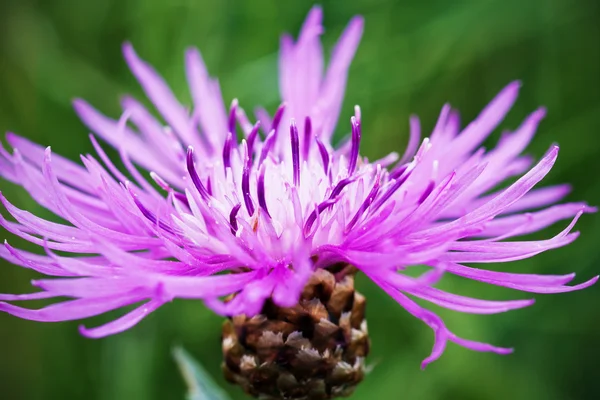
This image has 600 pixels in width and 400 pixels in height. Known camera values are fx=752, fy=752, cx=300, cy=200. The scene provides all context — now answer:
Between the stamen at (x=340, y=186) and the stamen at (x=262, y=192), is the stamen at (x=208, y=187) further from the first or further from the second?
the stamen at (x=340, y=186)

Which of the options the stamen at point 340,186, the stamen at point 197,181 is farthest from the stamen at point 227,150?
the stamen at point 340,186

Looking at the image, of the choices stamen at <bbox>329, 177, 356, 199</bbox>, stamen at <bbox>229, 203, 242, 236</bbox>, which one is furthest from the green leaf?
stamen at <bbox>329, 177, 356, 199</bbox>

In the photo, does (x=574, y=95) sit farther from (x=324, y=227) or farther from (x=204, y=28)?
(x=324, y=227)

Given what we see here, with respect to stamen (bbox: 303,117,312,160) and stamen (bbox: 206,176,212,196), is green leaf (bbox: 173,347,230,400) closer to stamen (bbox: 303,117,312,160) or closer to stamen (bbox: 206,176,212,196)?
stamen (bbox: 206,176,212,196)

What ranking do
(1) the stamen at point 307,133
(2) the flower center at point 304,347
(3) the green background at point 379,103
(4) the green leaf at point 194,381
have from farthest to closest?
(3) the green background at point 379,103 → (1) the stamen at point 307,133 → (4) the green leaf at point 194,381 → (2) the flower center at point 304,347

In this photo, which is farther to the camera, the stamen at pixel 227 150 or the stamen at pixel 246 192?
Answer: the stamen at pixel 227 150

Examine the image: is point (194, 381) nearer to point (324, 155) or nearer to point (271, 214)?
point (271, 214)
